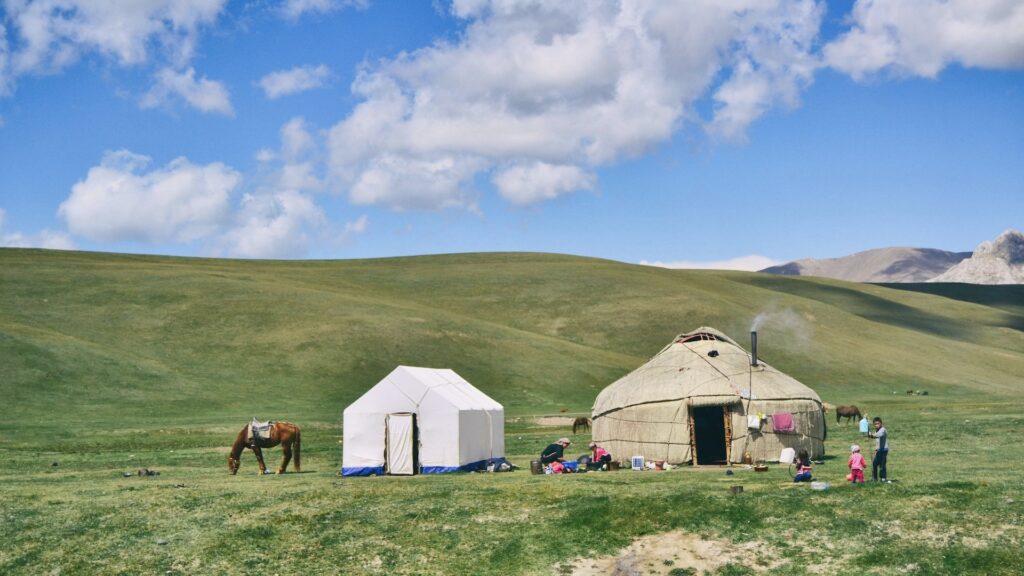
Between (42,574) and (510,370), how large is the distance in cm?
5646

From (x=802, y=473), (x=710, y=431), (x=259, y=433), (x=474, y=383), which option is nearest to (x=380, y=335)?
(x=474, y=383)

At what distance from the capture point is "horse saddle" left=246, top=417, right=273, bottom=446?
3158 centimetres

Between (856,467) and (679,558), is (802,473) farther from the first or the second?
(679,558)

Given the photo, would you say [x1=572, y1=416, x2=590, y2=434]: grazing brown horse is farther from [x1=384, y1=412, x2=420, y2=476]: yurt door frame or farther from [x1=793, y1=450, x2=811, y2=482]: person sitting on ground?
[x1=793, y1=450, x2=811, y2=482]: person sitting on ground

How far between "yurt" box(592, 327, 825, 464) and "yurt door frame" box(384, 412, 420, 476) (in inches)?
286

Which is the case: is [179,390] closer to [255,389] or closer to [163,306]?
[255,389]

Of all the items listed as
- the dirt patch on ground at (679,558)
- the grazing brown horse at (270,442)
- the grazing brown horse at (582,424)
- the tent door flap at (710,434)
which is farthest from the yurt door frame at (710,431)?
the dirt patch on ground at (679,558)

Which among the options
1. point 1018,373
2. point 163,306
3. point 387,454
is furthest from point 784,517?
point 1018,373

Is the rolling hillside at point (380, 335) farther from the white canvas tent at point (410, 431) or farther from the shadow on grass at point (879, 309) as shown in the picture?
the white canvas tent at point (410, 431)

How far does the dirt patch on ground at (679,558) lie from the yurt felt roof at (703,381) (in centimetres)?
1358

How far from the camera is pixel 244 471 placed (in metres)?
33.4

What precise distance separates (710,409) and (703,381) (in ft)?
9.20

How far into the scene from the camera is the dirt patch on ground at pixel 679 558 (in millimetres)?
19047

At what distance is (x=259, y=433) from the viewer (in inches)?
1248
